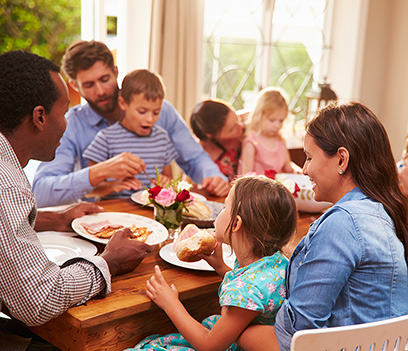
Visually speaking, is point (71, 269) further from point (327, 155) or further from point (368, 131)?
point (368, 131)

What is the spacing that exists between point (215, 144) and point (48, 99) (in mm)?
1764

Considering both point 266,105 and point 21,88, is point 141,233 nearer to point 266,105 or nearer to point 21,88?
point 21,88

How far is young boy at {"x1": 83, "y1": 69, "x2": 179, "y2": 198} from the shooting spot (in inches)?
95.5

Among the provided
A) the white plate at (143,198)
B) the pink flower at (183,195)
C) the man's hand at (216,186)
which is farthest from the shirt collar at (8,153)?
the man's hand at (216,186)

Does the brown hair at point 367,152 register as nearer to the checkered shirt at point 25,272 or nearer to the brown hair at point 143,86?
the checkered shirt at point 25,272

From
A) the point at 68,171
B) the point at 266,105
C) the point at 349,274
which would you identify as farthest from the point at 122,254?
the point at 266,105

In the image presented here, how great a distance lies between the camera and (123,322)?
140cm

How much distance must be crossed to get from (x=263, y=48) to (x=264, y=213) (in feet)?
11.6

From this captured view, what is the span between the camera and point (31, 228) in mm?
1327

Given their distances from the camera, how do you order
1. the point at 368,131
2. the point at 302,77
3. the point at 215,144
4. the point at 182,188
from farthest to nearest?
1. the point at 302,77
2. the point at 215,144
3. the point at 182,188
4. the point at 368,131

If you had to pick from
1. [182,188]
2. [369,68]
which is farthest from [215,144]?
[369,68]

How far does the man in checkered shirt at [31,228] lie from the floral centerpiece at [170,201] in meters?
0.24

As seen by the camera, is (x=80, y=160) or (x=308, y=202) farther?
(x=80, y=160)

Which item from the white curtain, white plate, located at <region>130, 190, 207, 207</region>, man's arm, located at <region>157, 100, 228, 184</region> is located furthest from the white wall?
white plate, located at <region>130, 190, 207, 207</region>
